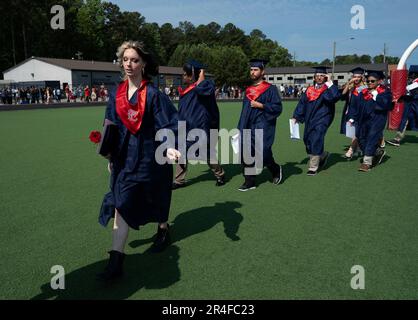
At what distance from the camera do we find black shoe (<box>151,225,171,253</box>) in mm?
3703

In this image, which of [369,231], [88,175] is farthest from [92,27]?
[369,231]

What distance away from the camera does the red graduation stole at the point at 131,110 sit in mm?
3088

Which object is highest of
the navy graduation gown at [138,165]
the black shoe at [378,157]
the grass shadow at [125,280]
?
the navy graduation gown at [138,165]

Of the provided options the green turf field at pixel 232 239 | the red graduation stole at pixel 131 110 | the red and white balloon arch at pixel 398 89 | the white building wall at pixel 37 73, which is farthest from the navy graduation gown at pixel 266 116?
the white building wall at pixel 37 73

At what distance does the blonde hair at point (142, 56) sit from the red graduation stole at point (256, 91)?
105 inches

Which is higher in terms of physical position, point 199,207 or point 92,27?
point 92,27

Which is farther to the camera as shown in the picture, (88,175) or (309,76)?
(309,76)

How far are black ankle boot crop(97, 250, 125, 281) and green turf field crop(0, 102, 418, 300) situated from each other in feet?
0.27

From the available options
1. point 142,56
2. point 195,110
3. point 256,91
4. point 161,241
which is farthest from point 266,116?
point 142,56

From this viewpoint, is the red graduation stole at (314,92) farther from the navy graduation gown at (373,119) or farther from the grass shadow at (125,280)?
the grass shadow at (125,280)

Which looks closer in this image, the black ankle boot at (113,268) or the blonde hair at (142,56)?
the black ankle boot at (113,268)

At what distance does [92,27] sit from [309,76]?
42.9 m
